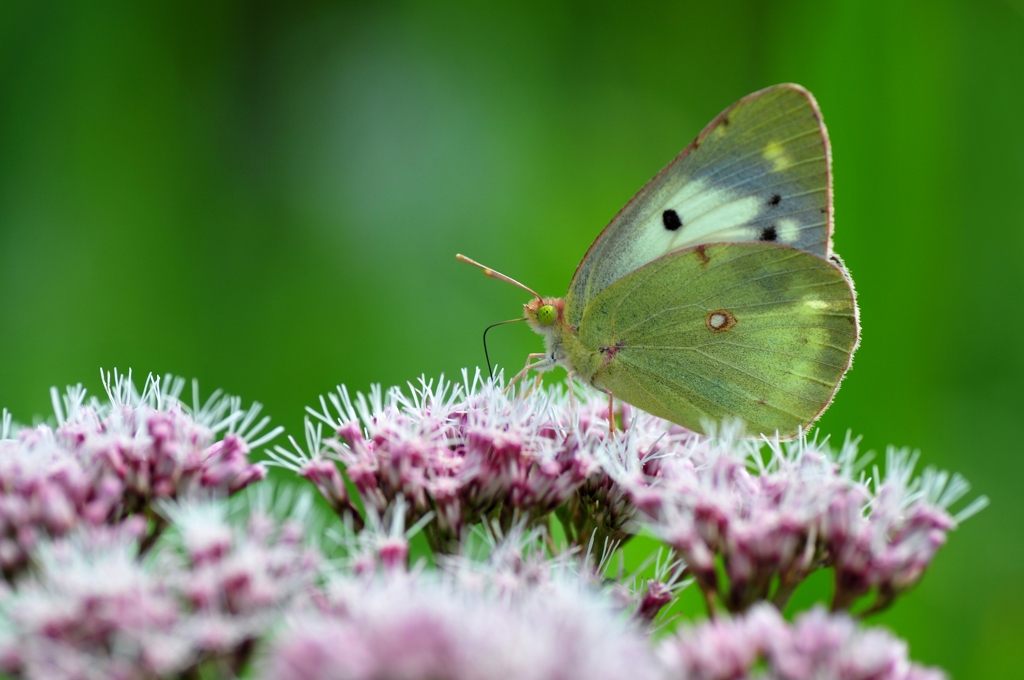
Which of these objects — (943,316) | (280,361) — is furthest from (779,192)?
(280,361)

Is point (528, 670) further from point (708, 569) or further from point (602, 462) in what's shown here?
point (602, 462)

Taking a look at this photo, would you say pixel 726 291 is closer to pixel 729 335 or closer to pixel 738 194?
pixel 729 335

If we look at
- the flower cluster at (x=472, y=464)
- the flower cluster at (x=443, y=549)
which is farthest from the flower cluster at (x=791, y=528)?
the flower cluster at (x=472, y=464)

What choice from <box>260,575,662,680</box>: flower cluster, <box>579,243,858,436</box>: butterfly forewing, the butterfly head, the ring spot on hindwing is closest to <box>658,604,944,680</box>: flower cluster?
<box>260,575,662,680</box>: flower cluster

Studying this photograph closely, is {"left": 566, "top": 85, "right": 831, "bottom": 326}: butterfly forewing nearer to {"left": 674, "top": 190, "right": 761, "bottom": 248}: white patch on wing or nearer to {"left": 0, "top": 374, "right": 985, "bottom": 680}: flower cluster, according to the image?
{"left": 674, "top": 190, "right": 761, "bottom": 248}: white patch on wing

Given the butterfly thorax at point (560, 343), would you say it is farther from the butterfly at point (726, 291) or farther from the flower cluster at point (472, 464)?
the flower cluster at point (472, 464)

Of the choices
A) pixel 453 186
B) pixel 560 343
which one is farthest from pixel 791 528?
pixel 453 186

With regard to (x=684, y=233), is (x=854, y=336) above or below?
below
